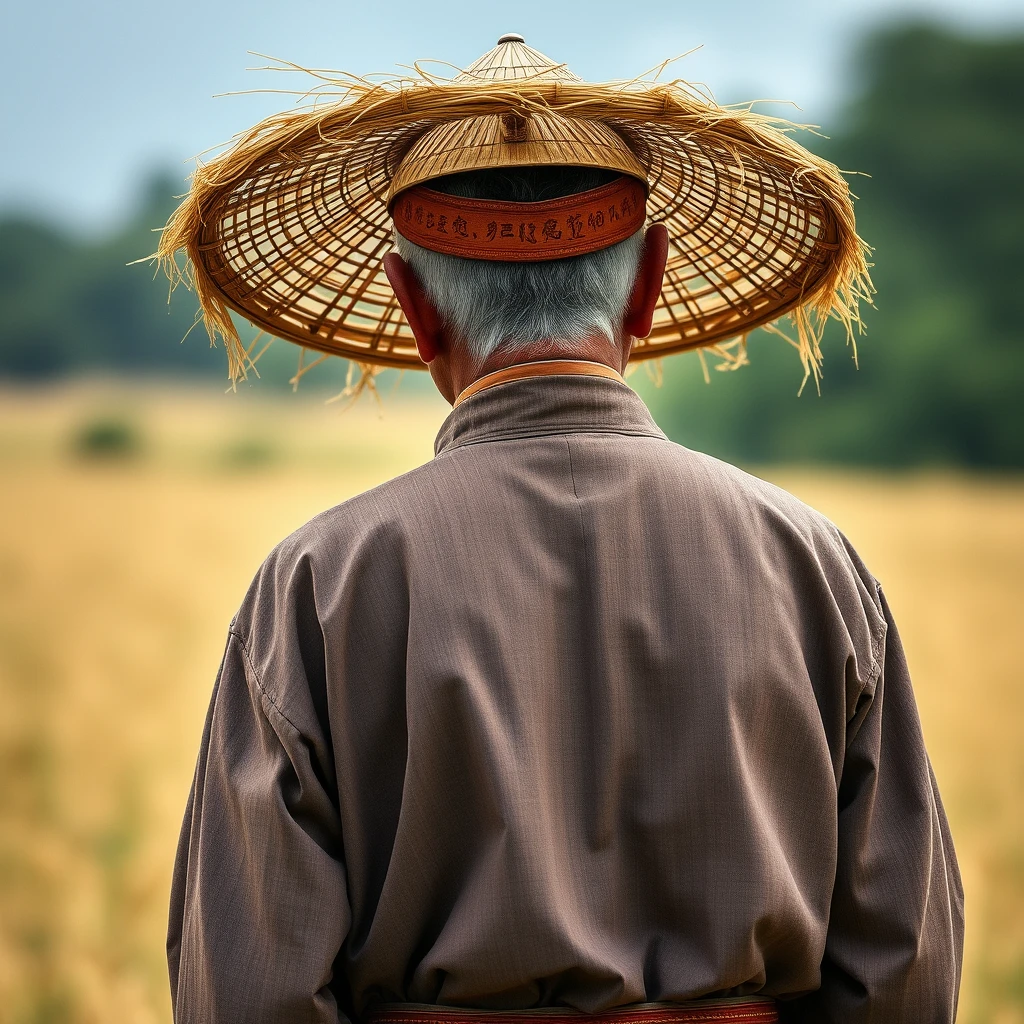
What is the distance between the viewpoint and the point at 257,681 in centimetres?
131

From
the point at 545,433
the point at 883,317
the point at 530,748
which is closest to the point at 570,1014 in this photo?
the point at 530,748

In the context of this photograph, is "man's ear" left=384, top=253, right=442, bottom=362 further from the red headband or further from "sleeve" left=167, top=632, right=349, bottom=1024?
"sleeve" left=167, top=632, right=349, bottom=1024

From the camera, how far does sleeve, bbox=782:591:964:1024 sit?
139 cm

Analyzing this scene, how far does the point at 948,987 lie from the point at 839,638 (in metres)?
0.44

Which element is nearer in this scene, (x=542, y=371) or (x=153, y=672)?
(x=542, y=371)

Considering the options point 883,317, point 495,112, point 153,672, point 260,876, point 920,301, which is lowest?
point 883,317

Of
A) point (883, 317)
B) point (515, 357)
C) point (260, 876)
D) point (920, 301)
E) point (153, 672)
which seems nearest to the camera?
point (260, 876)

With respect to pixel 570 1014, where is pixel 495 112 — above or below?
above

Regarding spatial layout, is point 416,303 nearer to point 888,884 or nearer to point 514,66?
point 514,66

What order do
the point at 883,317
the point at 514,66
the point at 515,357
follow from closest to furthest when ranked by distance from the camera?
the point at 515,357, the point at 514,66, the point at 883,317

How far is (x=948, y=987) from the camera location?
1422 mm

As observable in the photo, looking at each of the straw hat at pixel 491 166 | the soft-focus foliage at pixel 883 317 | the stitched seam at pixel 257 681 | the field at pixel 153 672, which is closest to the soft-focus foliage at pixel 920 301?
the soft-focus foliage at pixel 883 317

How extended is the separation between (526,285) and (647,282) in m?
0.18

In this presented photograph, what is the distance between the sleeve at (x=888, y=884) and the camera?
1395 millimetres
